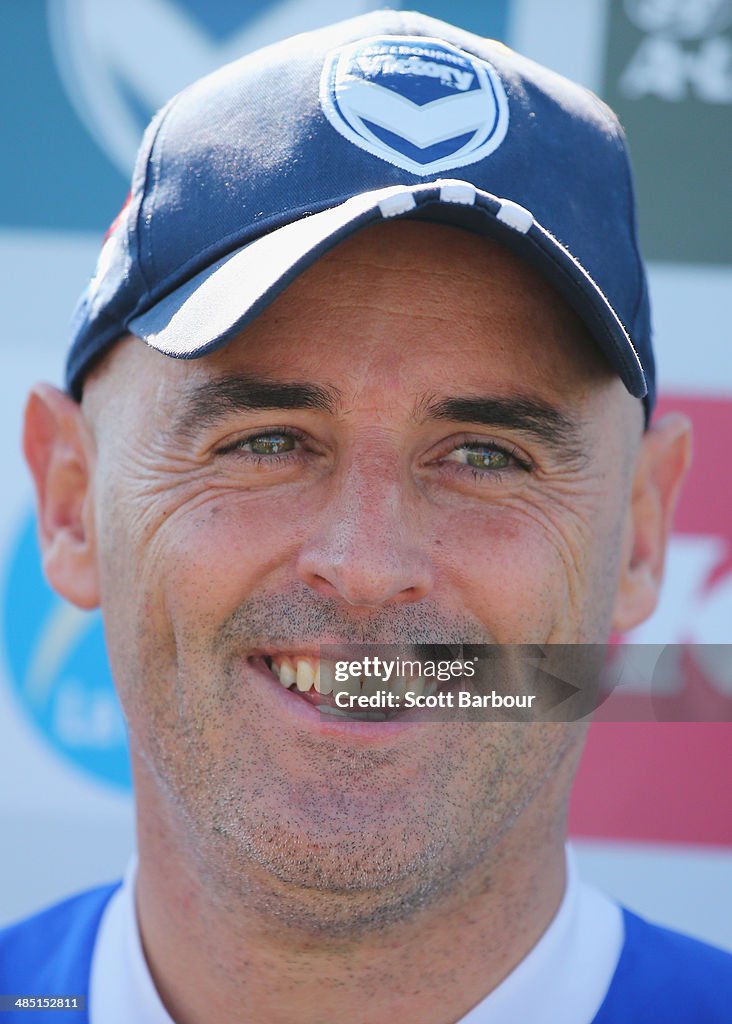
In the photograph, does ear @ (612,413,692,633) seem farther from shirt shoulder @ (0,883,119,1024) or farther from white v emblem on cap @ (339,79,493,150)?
shirt shoulder @ (0,883,119,1024)

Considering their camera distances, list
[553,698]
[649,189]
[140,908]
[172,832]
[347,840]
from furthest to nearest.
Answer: [649,189]
[140,908]
[172,832]
[553,698]
[347,840]

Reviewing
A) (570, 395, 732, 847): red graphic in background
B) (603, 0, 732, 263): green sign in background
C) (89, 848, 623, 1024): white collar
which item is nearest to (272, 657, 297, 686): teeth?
(89, 848, 623, 1024): white collar

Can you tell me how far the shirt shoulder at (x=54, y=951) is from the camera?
1433mm

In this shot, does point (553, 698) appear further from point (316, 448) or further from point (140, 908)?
point (140, 908)

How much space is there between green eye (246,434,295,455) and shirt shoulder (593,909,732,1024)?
70cm

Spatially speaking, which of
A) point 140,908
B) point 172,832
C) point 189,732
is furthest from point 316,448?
point 140,908

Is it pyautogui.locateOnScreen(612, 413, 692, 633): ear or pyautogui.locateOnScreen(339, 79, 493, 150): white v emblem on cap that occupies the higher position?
pyautogui.locateOnScreen(339, 79, 493, 150): white v emblem on cap

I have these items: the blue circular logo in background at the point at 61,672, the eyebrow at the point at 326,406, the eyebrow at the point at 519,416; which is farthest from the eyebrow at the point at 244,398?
the blue circular logo in background at the point at 61,672

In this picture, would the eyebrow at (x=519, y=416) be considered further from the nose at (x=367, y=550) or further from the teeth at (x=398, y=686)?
the teeth at (x=398, y=686)

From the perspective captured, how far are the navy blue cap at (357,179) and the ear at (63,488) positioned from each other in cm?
17

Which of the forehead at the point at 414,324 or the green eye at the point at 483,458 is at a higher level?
the forehead at the point at 414,324

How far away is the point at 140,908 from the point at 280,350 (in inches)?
29.0

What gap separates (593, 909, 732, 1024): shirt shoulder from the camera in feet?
4.22

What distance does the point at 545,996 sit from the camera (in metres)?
1.30
